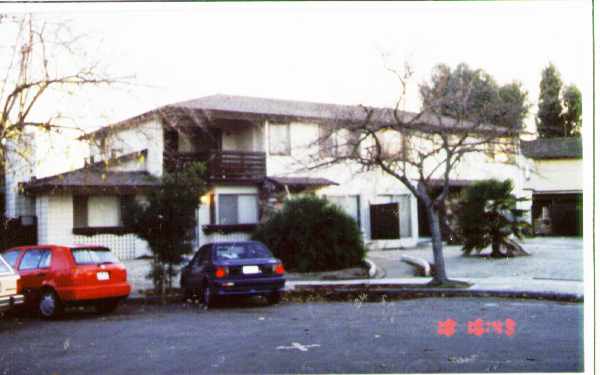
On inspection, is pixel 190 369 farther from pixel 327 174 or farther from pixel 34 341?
pixel 327 174

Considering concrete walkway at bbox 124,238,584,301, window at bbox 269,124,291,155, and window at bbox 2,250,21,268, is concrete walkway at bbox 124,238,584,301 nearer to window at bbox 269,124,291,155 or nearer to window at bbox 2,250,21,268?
window at bbox 2,250,21,268

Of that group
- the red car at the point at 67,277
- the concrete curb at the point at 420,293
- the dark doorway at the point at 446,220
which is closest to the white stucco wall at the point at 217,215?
the dark doorway at the point at 446,220

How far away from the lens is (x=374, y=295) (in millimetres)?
14852

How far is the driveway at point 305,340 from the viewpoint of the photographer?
7.68m

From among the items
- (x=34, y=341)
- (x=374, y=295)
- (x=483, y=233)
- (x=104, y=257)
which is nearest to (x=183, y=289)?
(x=104, y=257)

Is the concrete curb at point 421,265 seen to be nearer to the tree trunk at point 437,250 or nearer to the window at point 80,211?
the tree trunk at point 437,250

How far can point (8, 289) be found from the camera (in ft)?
34.6

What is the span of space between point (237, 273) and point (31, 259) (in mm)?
3911

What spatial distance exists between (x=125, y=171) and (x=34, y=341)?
14.0 m

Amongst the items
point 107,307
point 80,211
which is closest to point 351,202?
point 80,211

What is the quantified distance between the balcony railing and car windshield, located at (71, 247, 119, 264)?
1099cm

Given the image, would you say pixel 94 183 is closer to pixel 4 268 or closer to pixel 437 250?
pixel 4 268

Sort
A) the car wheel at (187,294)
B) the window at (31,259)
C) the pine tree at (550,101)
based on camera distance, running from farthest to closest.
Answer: the car wheel at (187,294) → the window at (31,259) → the pine tree at (550,101)

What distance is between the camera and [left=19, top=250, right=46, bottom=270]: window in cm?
1243
